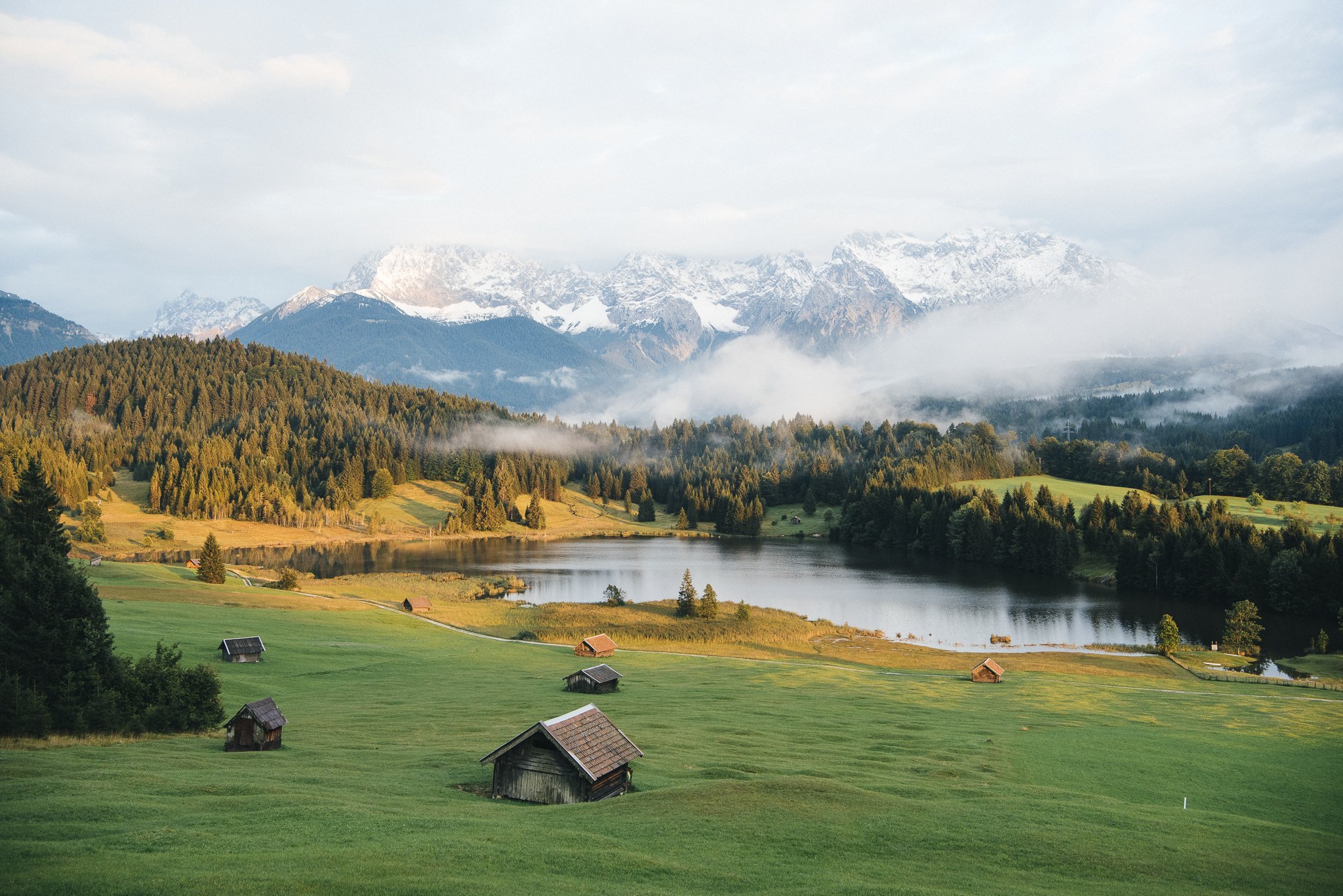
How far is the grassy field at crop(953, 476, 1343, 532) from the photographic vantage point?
12356 cm

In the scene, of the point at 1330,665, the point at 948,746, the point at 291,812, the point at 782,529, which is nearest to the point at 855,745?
the point at 948,746

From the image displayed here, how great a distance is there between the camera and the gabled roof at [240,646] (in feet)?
153

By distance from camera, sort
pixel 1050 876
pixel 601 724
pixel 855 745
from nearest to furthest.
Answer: pixel 1050 876, pixel 601 724, pixel 855 745

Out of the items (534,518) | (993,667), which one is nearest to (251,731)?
(993,667)

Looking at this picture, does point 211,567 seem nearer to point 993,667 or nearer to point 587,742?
point 587,742

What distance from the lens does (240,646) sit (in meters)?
47.1

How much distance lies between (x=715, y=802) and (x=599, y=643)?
3883 cm

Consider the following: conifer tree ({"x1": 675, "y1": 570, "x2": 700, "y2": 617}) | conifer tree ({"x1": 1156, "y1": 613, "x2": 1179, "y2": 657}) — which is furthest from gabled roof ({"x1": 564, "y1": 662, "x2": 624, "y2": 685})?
conifer tree ({"x1": 1156, "y1": 613, "x2": 1179, "y2": 657})

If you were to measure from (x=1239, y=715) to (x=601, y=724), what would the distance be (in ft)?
121

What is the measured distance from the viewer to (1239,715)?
42.2 meters

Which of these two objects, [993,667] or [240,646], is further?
[993,667]

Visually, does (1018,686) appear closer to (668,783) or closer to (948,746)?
(948,746)

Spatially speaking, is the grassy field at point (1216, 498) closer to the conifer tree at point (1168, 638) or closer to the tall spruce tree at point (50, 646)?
the conifer tree at point (1168, 638)

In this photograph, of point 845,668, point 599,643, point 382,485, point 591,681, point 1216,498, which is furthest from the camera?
point 382,485
